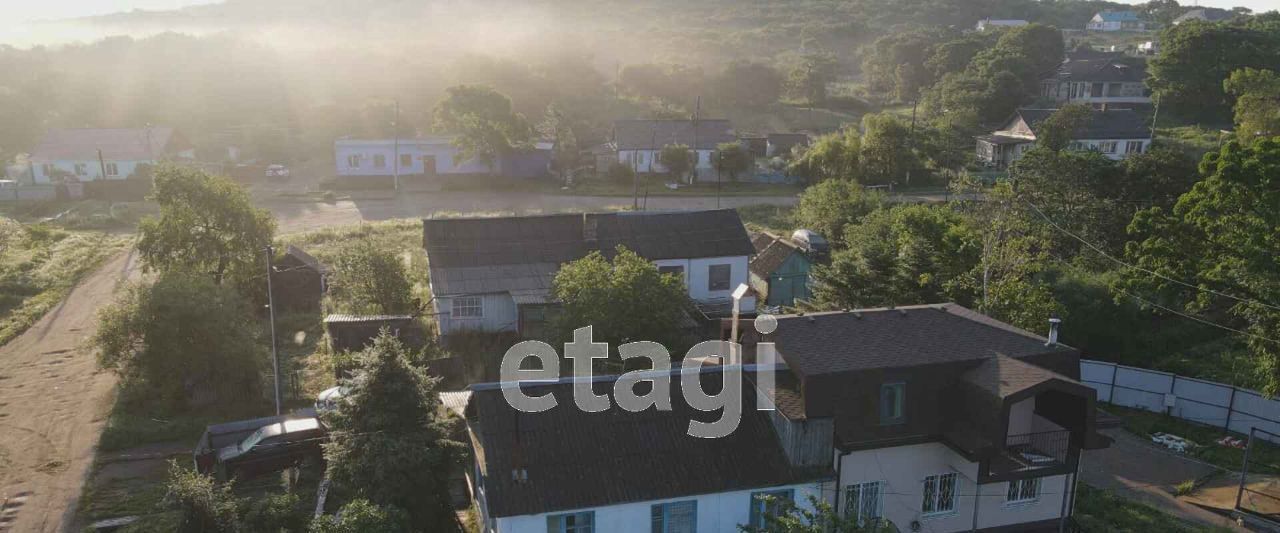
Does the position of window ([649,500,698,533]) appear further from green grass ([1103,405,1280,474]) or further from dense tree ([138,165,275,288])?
dense tree ([138,165,275,288])

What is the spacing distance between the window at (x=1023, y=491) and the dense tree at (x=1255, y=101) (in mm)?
34778

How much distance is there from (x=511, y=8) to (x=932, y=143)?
482 ft

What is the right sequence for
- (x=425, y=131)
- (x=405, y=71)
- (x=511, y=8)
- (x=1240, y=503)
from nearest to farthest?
(x=1240, y=503) < (x=425, y=131) < (x=405, y=71) < (x=511, y=8)

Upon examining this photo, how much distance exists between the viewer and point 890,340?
13062 mm

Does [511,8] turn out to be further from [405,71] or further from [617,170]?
[617,170]

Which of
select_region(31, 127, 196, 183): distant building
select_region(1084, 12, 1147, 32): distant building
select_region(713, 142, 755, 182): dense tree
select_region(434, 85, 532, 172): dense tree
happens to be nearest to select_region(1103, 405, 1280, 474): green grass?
select_region(713, 142, 755, 182): dense tree

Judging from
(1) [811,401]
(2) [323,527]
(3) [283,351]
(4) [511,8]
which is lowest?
(3) [283,351]

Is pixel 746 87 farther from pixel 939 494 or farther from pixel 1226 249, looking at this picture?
pixel 939 494

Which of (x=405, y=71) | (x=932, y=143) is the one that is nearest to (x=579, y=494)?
(x=932, y=143)

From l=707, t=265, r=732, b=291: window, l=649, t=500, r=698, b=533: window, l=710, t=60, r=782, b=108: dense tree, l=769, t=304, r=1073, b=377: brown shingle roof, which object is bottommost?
l=707, t=265, r=732, b=291: window

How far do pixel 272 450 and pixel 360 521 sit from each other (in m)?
5.66

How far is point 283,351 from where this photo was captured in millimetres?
22531

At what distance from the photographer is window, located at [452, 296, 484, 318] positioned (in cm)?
2241

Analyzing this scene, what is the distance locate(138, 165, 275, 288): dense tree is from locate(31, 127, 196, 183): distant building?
26252 millimetres
